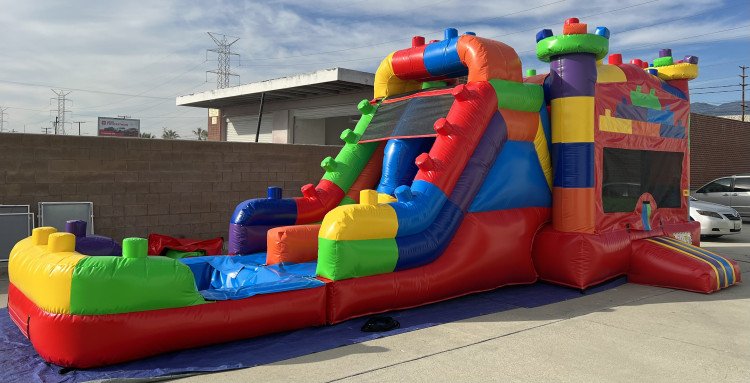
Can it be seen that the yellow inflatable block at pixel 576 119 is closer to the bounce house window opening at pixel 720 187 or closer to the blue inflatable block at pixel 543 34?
the blue inflatable block at pixel 543 34

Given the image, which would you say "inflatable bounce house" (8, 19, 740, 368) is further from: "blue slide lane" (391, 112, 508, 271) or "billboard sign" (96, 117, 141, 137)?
"billboard sign" (96, 117, 141, 137)

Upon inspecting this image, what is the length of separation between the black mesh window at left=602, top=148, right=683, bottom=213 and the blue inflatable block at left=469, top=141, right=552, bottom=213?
2.62 feet

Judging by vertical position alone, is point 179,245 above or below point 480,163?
below

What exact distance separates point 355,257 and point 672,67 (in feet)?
18.5

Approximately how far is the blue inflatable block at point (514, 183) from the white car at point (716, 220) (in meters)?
6.16

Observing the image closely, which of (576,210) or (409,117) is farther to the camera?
(409,117)

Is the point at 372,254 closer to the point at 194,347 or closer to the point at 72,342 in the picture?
the point at 194,347

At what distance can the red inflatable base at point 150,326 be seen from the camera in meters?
3.54

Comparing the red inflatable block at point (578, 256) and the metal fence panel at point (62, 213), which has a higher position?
the metal fence panel at point (62, 213)

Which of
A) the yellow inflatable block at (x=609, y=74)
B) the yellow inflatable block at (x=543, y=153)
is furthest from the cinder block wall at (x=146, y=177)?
the yellow inflatable block at (x=609, y=74)

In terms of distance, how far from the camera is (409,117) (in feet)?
21.0

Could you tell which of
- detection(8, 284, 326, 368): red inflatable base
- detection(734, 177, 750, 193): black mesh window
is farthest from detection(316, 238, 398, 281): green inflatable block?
detection(734, 177, 750, 193): black mesh window

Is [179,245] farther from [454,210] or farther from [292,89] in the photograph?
[292,89]

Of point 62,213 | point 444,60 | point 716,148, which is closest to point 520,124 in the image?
point 444,60
